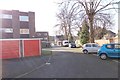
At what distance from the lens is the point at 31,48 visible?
110 feet

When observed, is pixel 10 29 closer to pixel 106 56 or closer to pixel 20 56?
pixel 20 56

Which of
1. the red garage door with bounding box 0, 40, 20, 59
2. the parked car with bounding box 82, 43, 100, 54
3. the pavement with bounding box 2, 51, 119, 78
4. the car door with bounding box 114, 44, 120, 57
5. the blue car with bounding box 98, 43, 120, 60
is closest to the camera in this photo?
the pavement with bounding box 2, 51, 119, 78

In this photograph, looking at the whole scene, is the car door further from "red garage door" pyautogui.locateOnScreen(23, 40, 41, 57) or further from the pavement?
"red garage door" pyautogui.locateOnScreen(23, 40, 41, 57)

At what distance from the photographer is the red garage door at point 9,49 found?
2994 cm

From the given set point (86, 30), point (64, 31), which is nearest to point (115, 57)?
point (86, 30)

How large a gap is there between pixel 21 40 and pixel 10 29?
32124mm

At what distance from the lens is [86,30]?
64500 mm

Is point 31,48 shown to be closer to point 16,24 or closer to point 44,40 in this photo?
point 16,24

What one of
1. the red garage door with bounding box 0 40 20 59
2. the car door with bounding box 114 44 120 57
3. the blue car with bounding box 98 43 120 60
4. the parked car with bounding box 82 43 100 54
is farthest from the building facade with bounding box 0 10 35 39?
the car door with bounding box 114 44 120 57

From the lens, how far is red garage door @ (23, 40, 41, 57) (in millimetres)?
32647

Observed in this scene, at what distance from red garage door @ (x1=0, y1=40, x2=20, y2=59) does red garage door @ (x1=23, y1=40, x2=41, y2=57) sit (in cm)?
140

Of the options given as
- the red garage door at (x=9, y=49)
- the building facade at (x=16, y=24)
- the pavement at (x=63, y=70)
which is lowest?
the pavement at (x=63, y=70)

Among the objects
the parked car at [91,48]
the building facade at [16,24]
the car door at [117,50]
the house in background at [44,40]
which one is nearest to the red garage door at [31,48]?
the house in background at [44,40]

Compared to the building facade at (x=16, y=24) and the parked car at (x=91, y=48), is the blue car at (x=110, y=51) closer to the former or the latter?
the parked car at (x=91, y=48)
